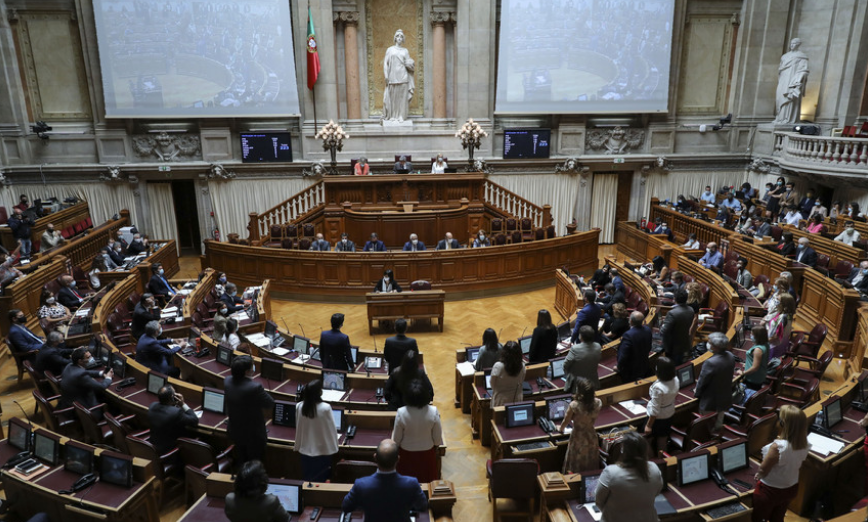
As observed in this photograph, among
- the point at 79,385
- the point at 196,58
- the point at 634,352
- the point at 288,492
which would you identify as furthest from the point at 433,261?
the point at 196,58

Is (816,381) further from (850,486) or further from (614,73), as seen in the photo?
(614,73)

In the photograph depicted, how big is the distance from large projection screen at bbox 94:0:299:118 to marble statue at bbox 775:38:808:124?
13963mm

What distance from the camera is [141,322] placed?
27.9 feet

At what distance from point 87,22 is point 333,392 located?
1471cm

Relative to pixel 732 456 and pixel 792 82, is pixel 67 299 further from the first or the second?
pixel 792 82

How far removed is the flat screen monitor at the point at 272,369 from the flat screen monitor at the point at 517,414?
2.71m

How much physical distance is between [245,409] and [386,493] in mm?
1906

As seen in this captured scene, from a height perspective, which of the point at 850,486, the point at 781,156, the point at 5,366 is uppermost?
the point at 781,156

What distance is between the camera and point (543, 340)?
688cm

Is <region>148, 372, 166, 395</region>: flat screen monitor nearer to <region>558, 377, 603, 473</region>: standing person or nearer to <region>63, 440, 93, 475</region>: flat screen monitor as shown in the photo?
<region>63, 440, 93, 475</region>: flat screen monitor

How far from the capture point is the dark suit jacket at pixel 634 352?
6199 millimetres

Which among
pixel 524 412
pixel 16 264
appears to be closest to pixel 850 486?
pixel 524 412

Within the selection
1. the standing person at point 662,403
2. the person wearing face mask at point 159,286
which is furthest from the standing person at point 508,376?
the person wearing face mask at point 159,286

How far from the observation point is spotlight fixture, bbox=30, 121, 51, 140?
51.7 feet
